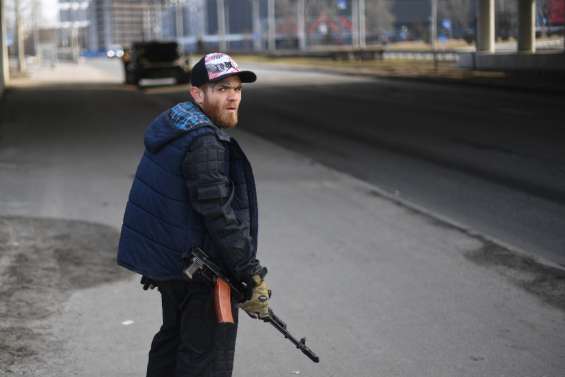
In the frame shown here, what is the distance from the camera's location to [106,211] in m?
10.9

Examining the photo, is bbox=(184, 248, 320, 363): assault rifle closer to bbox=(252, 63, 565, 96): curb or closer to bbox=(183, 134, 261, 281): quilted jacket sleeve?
bbox=(183, 134, 261, 281): quilted jacket sleeve

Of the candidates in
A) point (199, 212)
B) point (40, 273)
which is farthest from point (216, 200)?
point (40, 273)

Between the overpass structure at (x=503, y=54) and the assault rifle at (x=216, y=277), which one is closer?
the assault rifle at (x=216, y=277)

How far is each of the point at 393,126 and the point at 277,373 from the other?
16165 millimetres

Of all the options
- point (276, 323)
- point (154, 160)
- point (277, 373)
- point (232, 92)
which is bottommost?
point (277, 373)

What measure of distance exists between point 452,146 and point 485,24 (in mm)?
31049

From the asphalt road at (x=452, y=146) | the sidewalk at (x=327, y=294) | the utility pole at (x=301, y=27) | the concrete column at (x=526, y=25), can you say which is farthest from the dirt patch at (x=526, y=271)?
the utility pole at (x=301, y=27)

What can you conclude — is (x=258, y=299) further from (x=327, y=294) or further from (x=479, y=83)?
(x=479, y=83)

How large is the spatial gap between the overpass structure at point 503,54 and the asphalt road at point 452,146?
8.17 metres

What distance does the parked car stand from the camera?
41.9 metres

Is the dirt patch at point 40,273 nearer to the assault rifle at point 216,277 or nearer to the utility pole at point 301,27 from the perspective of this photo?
the assault rifle at point 216,277

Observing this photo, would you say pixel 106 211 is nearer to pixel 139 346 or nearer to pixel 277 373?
pixel 139 346

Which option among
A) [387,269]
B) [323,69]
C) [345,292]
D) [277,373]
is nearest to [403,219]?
[387,269]

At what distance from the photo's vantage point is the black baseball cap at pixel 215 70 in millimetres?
3904
